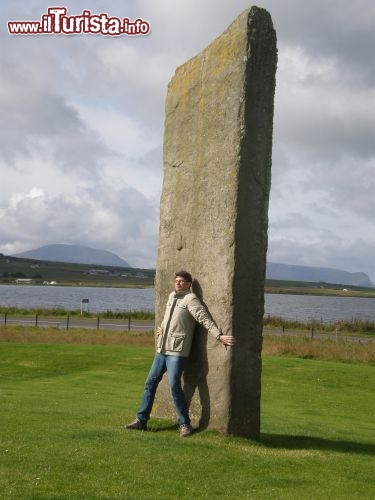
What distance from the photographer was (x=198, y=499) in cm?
644

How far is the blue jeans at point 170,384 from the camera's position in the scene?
9188 mm

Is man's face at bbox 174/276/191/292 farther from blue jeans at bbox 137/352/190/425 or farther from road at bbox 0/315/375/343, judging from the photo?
road at bbox 0/315/375/343

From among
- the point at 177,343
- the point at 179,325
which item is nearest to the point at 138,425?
the point at 177,343

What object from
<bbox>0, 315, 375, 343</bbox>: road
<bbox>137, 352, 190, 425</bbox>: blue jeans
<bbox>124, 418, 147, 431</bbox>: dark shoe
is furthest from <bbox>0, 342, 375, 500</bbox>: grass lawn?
<bbox>0, 315, 375, 343</bbox>: road

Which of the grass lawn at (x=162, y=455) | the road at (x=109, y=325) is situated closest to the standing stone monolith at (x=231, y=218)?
the grass lawn at (x=162, y=455)

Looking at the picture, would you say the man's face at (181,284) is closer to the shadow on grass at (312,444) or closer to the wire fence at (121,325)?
the shadow on grass at (312,444)

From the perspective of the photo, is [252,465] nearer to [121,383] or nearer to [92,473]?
[92,473]

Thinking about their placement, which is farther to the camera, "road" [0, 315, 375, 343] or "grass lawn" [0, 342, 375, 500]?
"road" [0, 315, 375, 343]

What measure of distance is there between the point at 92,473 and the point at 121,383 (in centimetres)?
1162

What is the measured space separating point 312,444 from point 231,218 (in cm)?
356

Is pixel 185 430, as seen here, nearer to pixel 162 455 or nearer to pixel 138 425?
pixel 138 425

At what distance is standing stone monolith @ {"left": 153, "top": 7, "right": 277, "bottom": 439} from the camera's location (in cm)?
888

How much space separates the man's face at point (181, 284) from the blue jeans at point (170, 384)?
0.95 metres

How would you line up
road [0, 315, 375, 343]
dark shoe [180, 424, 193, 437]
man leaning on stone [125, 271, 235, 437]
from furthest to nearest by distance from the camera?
road [0, 315, 375, 343] < man leaning on stone [125, 271, 235, 437] < dark shoe [180, 424, 193, 437]
